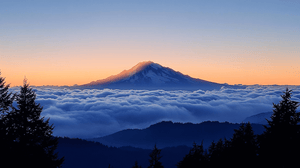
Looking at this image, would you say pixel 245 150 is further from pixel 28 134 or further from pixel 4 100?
pixel 4 100

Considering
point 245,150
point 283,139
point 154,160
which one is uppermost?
point 283,139

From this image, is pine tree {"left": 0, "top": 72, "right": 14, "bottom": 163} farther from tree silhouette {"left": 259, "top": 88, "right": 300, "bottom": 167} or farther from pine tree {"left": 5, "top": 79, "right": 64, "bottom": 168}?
tree silhouette {"left": 259, "top": 88, "right": 300, "bottom": 167}

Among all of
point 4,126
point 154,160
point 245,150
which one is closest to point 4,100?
point 4,126

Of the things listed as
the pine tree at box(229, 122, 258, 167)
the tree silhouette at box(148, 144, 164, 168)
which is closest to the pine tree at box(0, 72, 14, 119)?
the tree silhouette at box(148, 144, 164, 168)

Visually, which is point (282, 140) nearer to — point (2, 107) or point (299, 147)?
point (299, 147)

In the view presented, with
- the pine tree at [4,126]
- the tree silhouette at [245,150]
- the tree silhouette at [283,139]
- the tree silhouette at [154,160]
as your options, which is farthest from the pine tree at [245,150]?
the pine tree at [4,126]
